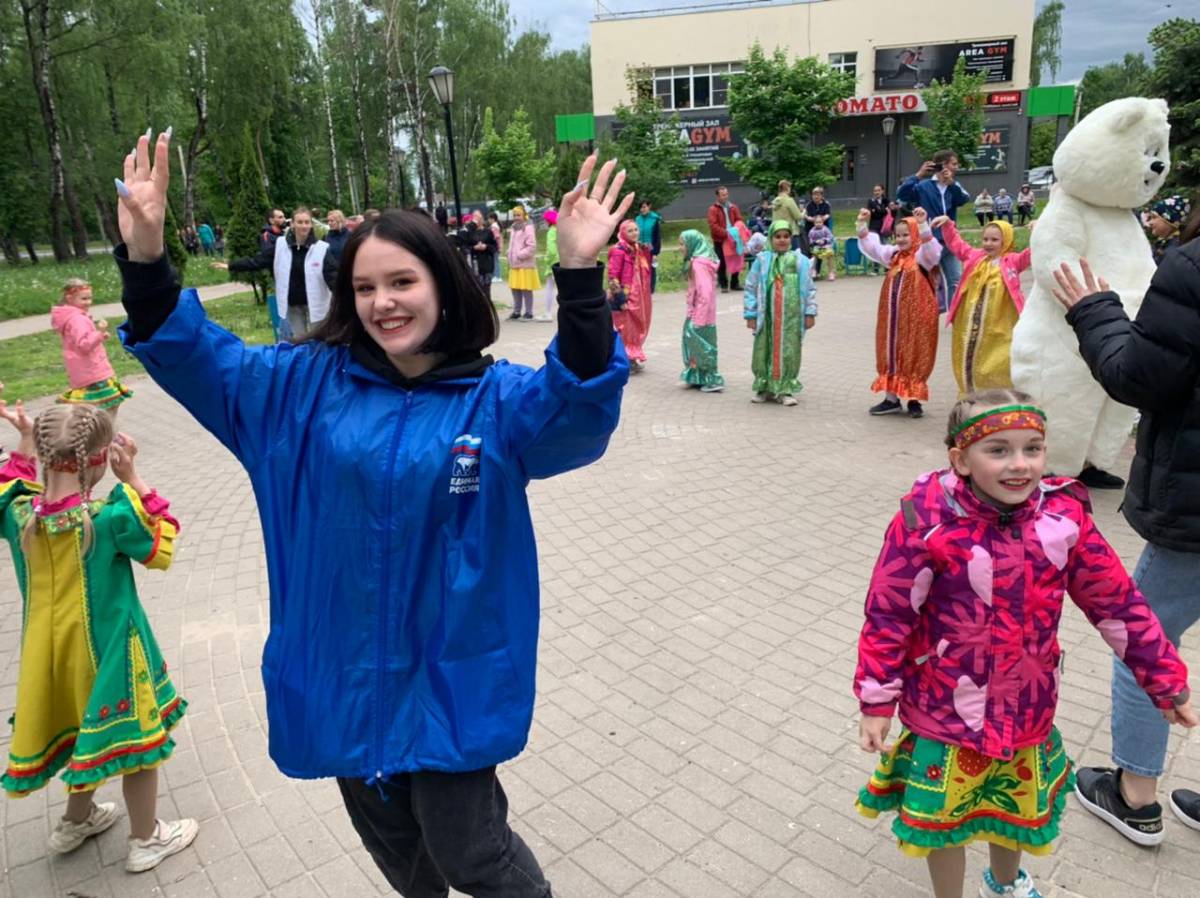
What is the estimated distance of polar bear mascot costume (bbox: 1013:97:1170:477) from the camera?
485 centimetres

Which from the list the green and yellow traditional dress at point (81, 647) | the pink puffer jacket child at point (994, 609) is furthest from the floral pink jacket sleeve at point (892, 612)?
the green and yellow traditional dress at point (81, 647)

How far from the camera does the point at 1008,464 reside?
206cm

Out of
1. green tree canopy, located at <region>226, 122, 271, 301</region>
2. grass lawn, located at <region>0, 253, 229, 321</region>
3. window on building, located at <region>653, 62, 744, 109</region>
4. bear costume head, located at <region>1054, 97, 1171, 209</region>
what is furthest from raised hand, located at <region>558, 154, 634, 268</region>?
window on building, located at <region>653, 62, 744, 109</region>

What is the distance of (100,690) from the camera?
2.63 metres

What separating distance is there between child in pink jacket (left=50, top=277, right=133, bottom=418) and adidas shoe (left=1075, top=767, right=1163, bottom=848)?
7.17 metres

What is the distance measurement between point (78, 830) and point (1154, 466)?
3533mm

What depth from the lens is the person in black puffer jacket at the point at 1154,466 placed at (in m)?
2.24

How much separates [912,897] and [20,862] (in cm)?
283

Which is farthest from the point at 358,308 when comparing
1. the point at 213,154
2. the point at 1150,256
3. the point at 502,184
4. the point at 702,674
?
the point at 213,154

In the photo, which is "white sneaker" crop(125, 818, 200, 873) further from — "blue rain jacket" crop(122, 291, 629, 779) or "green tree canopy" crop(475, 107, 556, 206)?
"green tree canopy" crop(475, 107, 556, 206)

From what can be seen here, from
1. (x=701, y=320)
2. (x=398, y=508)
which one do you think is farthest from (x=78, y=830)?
(x=701, y=320)

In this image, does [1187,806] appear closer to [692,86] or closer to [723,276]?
[723,276]

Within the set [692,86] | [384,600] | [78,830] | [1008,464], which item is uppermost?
[692,86]

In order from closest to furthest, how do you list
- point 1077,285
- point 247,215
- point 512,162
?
point 1077,285
point 247,215
point 512,162
